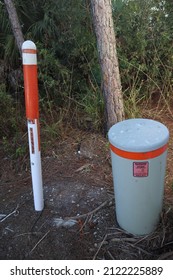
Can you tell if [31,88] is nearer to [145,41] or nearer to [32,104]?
[32,104]

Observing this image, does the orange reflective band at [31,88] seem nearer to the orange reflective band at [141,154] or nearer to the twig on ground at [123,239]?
the orange reflective band at [141,154]

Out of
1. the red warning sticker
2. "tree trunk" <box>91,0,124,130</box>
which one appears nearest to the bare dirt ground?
"tree trunk" <box>91,0,124,130</box>

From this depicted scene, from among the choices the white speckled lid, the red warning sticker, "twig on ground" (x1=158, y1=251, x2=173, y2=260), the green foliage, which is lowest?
"twig on ground" (x1=158, y1=251, x2=173, y2=260)

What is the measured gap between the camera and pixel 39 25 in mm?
4262

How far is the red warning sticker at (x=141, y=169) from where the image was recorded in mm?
1866

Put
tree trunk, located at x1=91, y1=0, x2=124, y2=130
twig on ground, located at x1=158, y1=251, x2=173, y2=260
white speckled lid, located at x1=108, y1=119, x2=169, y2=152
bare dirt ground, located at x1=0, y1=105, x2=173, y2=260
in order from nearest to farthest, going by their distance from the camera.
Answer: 1. white speckled lid, located at x1=108, y1=119, x2=169, y2=152
2. twig on ground, located at x1=158, y1=251, x2=173, y2=260
3. bare dirt ground, located at x1=0, y1=105, x2=173, y2=260
4. tree trunk, located at x1=91, y1=0, x2=124, y2=130

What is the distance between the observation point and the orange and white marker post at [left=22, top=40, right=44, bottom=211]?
2012 millimetres

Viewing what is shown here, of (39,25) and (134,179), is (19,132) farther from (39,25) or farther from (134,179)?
(134,179)

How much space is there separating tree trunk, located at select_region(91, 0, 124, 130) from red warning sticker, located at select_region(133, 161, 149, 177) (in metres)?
1.38

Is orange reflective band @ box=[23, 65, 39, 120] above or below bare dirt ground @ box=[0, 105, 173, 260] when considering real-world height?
above

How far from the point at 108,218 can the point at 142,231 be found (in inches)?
12.8

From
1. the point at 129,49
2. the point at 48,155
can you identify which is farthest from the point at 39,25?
the point at 48,155

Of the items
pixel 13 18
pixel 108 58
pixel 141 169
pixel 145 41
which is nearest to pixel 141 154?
pixel 141 169

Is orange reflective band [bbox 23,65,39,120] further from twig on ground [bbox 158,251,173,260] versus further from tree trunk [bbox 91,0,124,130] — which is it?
twig on ground [bbox 158,251,173,260]
